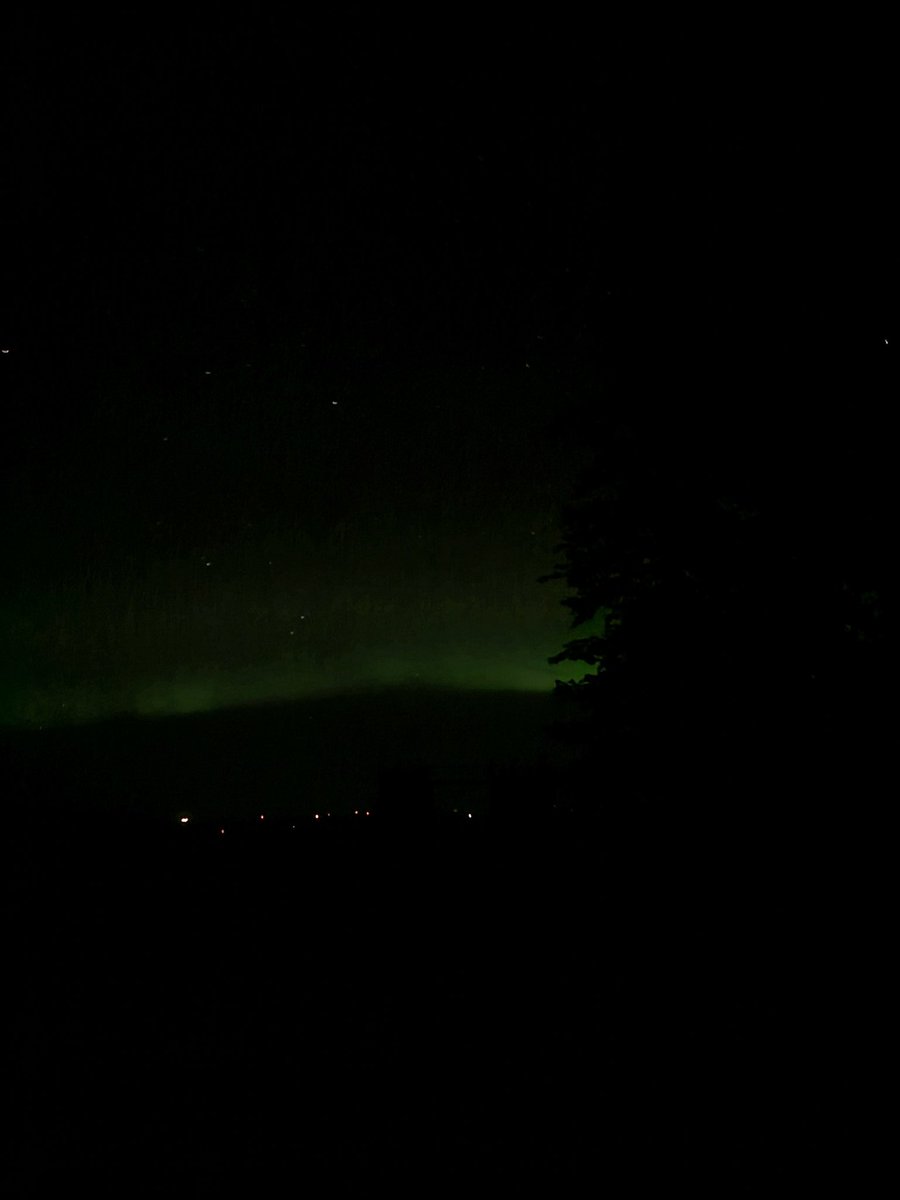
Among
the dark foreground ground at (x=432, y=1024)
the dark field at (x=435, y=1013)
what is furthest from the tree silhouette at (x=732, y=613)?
the dark foreground ground at (x=432, y=1024)

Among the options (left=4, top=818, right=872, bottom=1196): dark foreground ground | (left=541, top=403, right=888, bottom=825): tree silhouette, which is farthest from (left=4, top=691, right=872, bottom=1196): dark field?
(left=541, top=403, right=888, bottom=825): tree silhouette

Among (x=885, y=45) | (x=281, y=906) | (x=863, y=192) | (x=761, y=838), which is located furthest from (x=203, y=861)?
(x=885, y=45)

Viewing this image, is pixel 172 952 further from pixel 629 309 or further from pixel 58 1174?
pixel 629 309

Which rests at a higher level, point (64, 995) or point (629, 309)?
point (629, 309)

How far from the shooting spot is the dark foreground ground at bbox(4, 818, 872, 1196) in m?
2.50

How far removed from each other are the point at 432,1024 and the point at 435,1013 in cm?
7

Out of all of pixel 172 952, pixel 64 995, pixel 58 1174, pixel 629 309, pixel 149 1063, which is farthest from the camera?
pixel 629 309

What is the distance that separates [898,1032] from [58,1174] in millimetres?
2553

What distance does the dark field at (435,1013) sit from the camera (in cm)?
251

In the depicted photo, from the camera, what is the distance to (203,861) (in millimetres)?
4680

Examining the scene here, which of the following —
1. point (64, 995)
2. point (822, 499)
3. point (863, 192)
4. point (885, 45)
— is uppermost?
point (885, 45)

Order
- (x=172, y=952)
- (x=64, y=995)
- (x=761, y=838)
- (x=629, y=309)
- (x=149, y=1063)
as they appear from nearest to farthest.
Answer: (x=149, y=1063) < (x=64, y=995) < (x=172, y=952) < (x=761, y=838) < (x=629, y=309)

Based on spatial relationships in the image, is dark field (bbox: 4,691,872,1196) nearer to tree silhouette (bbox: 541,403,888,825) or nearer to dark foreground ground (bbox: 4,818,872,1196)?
dark foreground ground (bbox: 4,818,872,1196)

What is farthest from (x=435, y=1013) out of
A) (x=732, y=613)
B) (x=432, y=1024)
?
(x=732, y=613)
